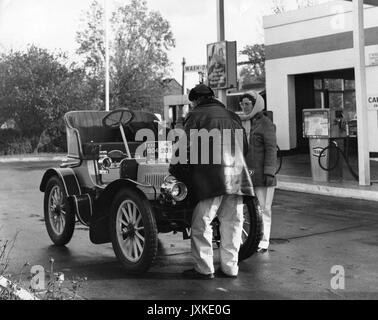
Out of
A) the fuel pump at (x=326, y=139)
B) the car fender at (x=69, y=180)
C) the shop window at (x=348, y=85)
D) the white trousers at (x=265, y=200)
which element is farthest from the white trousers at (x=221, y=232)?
the shop window at (x=348, y=85)

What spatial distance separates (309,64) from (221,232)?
15350 mm

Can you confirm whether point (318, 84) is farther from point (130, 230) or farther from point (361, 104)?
point (130, 230)

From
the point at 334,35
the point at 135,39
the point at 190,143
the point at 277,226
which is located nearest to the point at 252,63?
the point at 135,39

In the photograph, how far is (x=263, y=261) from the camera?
20.6 feet

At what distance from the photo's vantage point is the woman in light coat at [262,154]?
6.74 meters

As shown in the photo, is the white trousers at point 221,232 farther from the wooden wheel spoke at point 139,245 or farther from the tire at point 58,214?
the tire at point 58,214

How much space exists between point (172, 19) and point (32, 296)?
34.1 m

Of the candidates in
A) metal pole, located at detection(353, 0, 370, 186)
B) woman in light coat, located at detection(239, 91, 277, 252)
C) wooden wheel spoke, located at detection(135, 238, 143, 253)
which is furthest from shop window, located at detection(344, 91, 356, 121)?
wooden wheel spoke, located at detection(135, 238, 143, 253)

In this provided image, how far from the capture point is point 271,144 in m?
6.75

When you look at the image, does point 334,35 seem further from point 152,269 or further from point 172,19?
point 172,19
